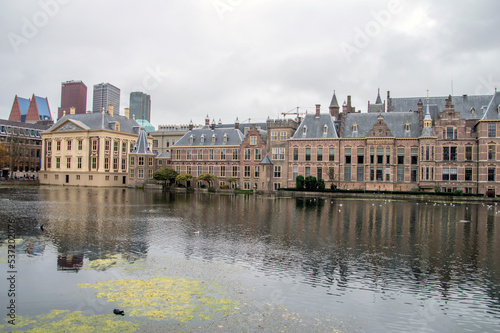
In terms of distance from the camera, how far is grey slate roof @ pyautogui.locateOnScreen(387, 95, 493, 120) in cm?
7106

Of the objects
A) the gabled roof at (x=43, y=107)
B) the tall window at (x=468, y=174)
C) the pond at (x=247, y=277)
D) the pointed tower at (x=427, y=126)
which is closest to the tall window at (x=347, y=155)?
the pointed tower at (x=427, y=126)

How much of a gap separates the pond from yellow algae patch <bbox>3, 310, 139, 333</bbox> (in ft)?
0.18

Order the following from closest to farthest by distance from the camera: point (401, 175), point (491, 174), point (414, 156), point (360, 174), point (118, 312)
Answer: point (118, 312), point (491, 174), point (414, 156), point (401, 175), point (360, 174)

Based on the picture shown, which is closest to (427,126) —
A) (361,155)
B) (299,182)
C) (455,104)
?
(455,104)

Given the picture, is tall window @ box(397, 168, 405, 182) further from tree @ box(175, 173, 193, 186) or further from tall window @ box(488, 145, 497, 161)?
tree @ box(175, 173, 193, 186)

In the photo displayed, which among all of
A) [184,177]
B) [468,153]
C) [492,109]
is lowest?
[184,177]

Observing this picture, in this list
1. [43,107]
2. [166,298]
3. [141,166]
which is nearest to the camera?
[166,298]

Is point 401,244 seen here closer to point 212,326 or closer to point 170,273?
point 170,273

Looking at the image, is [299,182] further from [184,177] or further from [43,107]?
[43,107]

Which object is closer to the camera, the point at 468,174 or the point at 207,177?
the point at 468,174

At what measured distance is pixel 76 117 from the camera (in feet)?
316

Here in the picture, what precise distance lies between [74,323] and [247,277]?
265 inches

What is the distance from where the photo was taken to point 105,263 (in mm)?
17734

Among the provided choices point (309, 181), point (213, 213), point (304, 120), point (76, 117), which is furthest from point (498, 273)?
point (76, 117)
